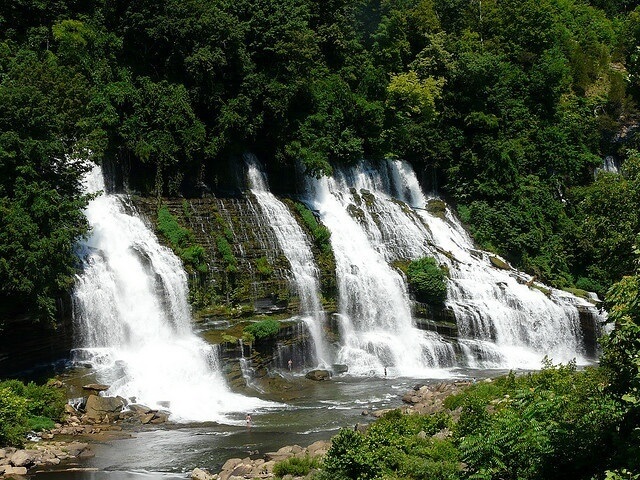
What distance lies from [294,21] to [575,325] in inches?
854

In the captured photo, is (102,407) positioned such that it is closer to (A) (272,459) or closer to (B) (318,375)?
(A) (272,459)

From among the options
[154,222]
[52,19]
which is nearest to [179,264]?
[154,222]

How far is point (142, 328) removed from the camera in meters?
30.4

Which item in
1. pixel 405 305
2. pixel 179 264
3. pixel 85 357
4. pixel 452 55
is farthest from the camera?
pixel 452 55

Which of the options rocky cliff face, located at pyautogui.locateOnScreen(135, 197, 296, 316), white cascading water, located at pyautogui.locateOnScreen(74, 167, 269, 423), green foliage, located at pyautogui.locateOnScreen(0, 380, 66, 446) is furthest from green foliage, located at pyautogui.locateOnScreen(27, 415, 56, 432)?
rocky cliff face, located at pyautogui.locateOnScreen(135, 197, 296, 316)

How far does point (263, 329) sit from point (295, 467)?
1327 cm

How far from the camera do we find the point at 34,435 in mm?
23141

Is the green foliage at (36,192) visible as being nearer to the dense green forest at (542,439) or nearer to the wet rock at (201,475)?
the wet rock at (201,475)

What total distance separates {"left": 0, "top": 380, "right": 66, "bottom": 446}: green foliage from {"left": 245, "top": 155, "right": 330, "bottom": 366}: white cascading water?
1215 cm

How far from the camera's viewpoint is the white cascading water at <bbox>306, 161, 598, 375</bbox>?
117 ft

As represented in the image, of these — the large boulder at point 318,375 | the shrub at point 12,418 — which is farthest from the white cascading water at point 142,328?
the shrub at point 12,418

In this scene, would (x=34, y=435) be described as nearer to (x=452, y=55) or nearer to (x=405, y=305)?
(x=405, y=305)

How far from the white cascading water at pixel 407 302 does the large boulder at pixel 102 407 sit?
11492 mm

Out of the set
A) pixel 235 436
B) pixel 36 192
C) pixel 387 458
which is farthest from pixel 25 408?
pixel 387 458
